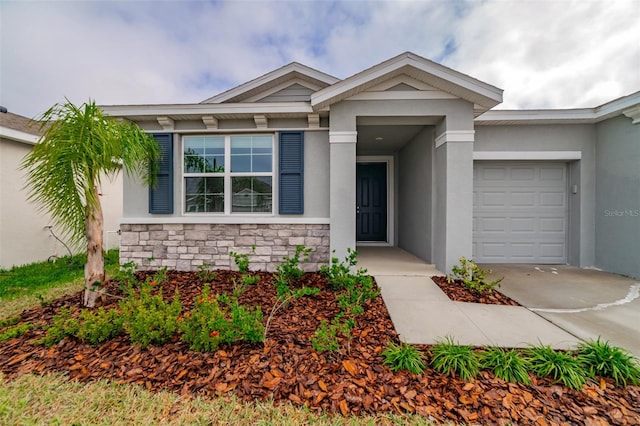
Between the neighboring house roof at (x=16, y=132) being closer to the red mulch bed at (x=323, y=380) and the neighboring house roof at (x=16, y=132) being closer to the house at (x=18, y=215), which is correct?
the house at (x=18, y=215)

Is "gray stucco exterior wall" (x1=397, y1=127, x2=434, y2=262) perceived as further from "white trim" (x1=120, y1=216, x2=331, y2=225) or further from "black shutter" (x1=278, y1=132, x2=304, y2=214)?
"black shutter" (x1=278, y1=132, x2=304, y2=214)

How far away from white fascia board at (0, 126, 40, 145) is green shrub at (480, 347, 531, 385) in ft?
29.4

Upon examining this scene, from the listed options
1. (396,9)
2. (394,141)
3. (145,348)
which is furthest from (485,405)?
(396,9)

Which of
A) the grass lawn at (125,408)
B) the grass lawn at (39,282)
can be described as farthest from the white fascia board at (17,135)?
the grass lawn at (125,408)

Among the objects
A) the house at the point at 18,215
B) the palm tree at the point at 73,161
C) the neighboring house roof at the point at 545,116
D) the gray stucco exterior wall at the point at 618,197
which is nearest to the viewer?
the palm tree at the point at 73,161

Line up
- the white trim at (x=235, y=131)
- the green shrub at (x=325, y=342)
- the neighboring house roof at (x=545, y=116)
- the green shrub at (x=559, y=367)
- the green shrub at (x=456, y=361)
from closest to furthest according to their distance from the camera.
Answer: the green shrub at (x=559, y=367) → the green shrub at (x=456, y=361) → the green shrub at (x=325, y=342) → the white trim at (x=235, y=131) → the neighboring house roof at (x=545, y=116)

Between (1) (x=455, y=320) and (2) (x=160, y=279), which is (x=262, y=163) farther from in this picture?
(1) (x=455, y=320)

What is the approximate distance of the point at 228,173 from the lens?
4.98 m

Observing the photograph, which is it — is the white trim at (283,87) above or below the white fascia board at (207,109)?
above

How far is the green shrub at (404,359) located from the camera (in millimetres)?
2109

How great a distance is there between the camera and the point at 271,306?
132 inches

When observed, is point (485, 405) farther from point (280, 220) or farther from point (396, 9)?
point (396, 9)

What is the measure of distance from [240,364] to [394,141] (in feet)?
18.9

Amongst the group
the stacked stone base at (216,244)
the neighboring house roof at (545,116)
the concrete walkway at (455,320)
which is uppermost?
the neighboring house roof at (545,116)
